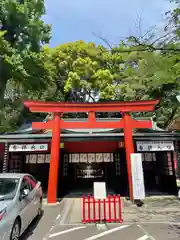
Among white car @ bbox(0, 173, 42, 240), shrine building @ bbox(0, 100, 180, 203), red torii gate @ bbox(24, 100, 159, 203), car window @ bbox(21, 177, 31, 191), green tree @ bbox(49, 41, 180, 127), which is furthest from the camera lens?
green tree @ bbox(49, 41, 180, 127)

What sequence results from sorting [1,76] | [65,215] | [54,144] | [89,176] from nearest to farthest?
[65,215]
[54,144]
[89,176]
[1,76]

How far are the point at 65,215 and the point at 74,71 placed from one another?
1763 centimetres

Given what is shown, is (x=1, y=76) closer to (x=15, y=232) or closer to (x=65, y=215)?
(x=65, y=215)

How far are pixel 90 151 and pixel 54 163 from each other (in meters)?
3.62

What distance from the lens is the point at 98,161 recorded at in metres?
Answer: 14.1

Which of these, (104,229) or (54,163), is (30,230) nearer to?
(104,229)

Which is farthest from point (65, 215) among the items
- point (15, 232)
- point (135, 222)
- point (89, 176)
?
point (89, 176)

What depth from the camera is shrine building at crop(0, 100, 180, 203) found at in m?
11.2

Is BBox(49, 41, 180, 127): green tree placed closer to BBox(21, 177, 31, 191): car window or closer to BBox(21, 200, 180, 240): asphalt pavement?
BBox(21, 200, 180, 240): asphalt pavement

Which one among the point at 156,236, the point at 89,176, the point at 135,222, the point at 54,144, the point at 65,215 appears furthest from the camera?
the point at 89,176

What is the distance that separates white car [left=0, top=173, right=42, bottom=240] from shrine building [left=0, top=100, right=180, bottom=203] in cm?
413

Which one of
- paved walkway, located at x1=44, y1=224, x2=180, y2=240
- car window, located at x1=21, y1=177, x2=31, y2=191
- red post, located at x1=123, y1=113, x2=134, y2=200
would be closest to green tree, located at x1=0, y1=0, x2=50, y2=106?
red post, located at x1=123, y1=113, x2=134, y2=200

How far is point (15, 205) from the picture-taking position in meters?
4.92

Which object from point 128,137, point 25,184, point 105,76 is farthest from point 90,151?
point 105,76
